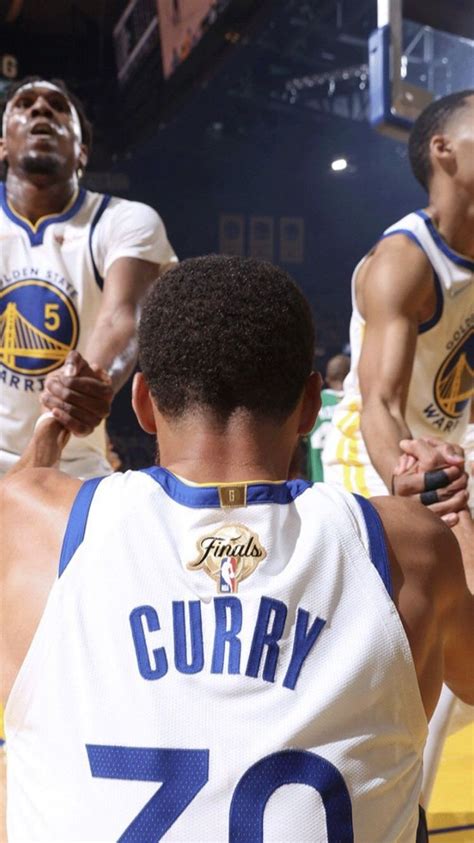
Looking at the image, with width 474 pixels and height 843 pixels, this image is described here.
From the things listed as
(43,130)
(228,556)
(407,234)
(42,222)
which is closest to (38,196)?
(42,222)

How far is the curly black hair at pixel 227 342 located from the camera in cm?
147

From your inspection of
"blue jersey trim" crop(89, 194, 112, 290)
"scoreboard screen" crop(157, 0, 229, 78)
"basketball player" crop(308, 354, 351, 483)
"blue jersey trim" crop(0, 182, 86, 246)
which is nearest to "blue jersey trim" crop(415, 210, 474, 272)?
"blue jersey trim" crop(89, 194, 112, 290)

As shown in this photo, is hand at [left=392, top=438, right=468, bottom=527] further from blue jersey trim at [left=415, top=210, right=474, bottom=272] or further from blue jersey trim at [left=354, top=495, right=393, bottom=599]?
blue jersey trim at [left=415, top=210, right=474, bottom=272]

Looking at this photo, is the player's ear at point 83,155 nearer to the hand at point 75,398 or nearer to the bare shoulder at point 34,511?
the hand at point 75,398

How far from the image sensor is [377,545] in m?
1.43

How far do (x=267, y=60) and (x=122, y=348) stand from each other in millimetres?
11718

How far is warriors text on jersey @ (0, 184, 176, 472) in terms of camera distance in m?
3.53

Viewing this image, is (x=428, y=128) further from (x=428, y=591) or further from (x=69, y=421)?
(x=428, y=591)

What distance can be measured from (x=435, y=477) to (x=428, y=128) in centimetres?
197

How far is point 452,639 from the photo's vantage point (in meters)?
1.54

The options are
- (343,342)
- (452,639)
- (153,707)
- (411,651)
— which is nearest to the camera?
(153,707)

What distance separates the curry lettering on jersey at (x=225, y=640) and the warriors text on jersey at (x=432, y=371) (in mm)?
1867

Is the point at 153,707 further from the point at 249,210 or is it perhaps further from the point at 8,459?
the point at 249,210

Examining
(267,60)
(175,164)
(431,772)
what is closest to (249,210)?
(175,164)
